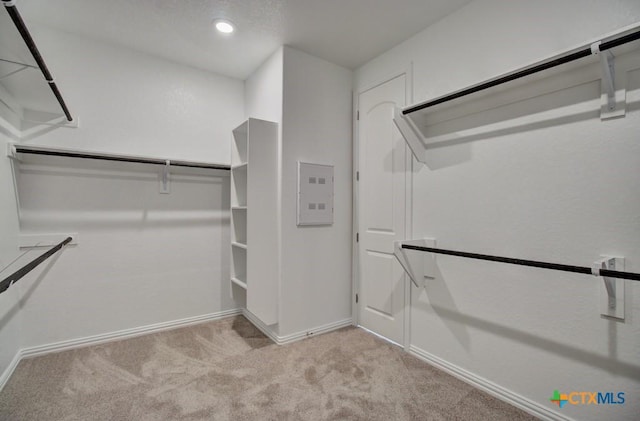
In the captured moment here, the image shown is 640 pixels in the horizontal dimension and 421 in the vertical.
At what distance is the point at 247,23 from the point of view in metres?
2.11

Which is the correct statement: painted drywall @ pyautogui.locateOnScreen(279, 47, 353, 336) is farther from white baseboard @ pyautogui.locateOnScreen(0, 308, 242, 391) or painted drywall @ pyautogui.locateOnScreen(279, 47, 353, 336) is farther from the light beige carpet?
white baseboard @ pyautogui.locateOnScreen(0, 308, 242, 391)

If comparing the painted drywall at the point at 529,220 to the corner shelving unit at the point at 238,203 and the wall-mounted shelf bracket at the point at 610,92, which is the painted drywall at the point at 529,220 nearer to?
the wall-mounted shelf bracket at the point at 610,92

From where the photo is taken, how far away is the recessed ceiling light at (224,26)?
2098mm

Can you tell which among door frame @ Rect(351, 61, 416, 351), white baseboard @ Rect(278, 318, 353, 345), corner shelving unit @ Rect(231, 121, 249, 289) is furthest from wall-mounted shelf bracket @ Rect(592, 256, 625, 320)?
corner shelving unit @ Rect(231, 121, 249, 289)

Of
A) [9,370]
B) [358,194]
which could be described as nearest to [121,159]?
[9,370]

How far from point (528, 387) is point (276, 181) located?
2162mm

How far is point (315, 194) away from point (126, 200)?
167cm

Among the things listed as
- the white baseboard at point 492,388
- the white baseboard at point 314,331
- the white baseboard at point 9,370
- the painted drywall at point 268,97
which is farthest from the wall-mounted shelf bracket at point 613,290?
the white baseboard at point 9,370

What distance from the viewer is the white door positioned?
2.33 meters

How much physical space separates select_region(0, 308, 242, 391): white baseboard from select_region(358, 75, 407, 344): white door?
4.95 ft

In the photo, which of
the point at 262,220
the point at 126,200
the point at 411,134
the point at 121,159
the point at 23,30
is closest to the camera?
the point at 23,30

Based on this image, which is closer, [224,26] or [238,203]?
[224,26]

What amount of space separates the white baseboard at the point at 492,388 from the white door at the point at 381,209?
0.92ft

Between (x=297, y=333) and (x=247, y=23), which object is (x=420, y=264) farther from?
(x=247, y=23)
